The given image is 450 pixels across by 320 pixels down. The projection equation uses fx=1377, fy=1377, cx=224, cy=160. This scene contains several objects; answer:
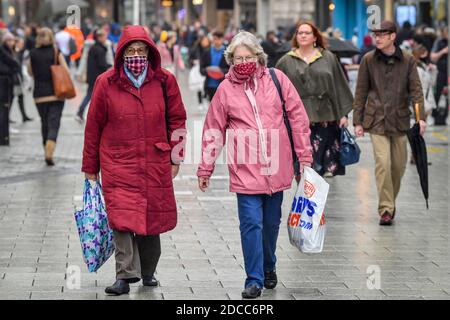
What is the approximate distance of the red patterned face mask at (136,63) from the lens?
8500 millimetres

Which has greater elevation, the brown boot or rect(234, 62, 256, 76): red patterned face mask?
rect(234, 62, 256, 76): red patterned face mask

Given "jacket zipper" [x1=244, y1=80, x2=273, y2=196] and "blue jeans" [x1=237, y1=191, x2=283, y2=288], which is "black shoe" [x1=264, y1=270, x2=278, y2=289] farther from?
"jacket zipper" [x1=244, y1=80, x2=273, y2=196]

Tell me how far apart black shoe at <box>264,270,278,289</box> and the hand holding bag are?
814 cm

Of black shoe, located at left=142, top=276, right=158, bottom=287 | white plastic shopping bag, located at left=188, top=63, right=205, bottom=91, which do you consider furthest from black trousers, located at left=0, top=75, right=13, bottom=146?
black shoe, located at left=142, top=276, right=158, bottom=287

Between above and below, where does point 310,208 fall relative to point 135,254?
above

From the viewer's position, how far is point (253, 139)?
28.1 feet

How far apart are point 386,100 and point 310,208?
11.4ft

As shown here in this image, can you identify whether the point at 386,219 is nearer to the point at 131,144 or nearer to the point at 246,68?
the point at 246,68

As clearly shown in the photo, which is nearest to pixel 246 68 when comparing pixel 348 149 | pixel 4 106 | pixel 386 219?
pixel 386 219

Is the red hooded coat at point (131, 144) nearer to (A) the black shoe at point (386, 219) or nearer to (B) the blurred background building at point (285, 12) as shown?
(A) the black shoe at point (386, 219)

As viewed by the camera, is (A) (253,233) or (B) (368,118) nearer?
(A) (253,233)

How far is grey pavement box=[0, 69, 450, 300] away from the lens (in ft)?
28.8
